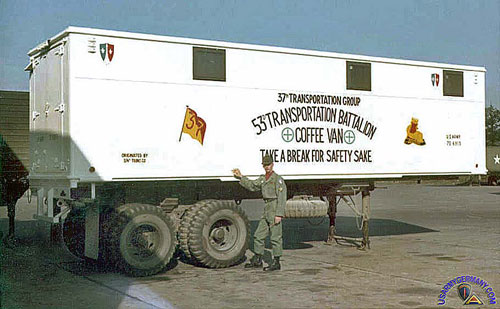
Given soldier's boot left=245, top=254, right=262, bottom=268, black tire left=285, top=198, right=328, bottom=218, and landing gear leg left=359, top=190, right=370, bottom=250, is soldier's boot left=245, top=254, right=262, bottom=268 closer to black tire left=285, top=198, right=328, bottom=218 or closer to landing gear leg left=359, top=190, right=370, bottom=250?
black tire left=285, top=198, right=328, bottom=218

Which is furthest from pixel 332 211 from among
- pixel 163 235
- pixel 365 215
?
pixel 163 235

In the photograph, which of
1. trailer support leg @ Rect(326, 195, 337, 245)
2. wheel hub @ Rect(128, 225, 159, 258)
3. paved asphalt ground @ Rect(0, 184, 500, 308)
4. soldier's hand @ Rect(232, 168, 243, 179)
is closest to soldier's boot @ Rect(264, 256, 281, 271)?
paved asphalt ground @ Rect(0, 184, 500, 308)

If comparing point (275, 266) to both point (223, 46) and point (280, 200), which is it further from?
point (223, 46)

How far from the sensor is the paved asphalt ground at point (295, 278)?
855cm

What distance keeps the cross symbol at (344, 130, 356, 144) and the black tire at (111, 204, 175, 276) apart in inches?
164

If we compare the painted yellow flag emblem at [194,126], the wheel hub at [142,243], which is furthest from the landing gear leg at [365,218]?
the wheel hub at [142,243]

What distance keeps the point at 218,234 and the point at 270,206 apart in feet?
3.68

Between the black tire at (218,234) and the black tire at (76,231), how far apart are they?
2.17m

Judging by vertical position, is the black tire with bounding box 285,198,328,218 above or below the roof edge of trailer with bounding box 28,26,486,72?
below

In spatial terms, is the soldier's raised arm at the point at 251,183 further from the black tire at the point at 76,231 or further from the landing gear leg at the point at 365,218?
the landing gear leg at the point at 365,218

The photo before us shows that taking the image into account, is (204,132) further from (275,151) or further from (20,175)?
(20,175)

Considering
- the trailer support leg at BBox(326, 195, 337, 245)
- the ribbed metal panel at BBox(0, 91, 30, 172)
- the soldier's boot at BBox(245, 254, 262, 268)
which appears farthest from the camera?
the ribbed metal panel at BBox(0, 91, 30, 172)

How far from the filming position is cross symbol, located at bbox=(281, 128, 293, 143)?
40.8ft

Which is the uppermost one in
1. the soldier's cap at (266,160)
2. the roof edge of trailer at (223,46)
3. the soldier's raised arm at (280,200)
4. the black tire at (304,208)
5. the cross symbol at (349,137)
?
the roof edge of trailer at (223,46)
